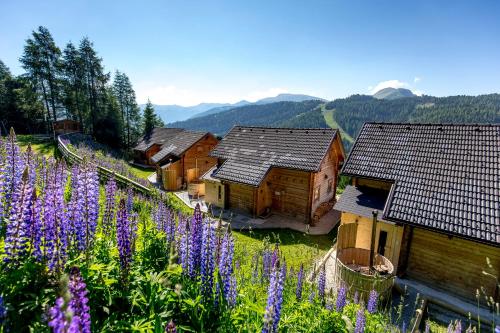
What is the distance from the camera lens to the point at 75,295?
2230mm

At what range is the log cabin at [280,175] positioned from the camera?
18438mm

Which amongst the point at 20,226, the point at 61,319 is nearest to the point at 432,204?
the point at 61,319

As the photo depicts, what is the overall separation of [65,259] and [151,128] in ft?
147

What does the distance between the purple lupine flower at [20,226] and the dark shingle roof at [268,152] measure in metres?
14.5

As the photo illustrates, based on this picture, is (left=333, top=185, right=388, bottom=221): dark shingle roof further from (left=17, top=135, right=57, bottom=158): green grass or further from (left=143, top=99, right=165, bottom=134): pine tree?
(left=143, top=99, right=165, bottom=134): pine tree

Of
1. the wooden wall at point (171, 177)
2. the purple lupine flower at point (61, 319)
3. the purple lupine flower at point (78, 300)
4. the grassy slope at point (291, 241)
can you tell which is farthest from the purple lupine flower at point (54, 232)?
the wooden wall at point (171, 177)

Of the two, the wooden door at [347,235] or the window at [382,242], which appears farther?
the window at [382,242]

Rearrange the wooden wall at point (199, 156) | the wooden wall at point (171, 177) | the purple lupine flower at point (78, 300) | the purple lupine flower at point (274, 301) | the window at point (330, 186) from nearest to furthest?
1. the purple lupine flower at point (78, 300)
2. the purple lupine flower at point (274, 301)
3. the window at point (330, 186)
4. the wooden wall at point (171, 177)
5. the wooden wall at point (199, 156)


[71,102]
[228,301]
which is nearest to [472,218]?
[228,301]

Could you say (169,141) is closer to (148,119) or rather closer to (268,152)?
(148,119)

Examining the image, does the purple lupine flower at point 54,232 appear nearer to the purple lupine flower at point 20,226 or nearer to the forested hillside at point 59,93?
the purple lupine flower at point 20,226

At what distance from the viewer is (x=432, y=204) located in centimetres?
1113

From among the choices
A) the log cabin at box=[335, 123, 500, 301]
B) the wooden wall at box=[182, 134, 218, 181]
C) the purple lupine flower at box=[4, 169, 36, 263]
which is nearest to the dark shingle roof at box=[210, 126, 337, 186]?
the log cabin at box=[335, 123, 500, 301]

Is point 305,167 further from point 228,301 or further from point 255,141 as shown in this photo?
point 228,301
